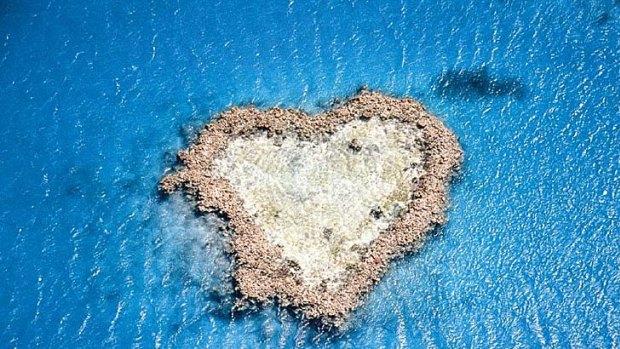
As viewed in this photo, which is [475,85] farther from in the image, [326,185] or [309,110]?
[326,185]

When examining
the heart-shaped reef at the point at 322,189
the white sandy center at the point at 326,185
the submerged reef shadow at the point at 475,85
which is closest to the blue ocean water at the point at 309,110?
the submerged reef shadow at the point at 475,85

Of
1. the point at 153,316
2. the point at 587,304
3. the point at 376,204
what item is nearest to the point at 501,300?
the point at 587,304

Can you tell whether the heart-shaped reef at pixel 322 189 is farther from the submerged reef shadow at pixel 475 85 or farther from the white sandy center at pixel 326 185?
the submerged reef shadow at pixel 475 85

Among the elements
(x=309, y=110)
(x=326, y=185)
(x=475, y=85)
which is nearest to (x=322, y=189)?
(x=326, y=185)

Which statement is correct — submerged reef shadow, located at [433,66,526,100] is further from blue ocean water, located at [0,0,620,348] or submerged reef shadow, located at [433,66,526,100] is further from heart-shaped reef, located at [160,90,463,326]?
heart-shaped reef, located at [160,90,463,326]

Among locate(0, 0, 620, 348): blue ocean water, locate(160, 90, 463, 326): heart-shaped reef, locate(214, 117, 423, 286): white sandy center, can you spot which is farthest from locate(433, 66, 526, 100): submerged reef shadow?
locate(214, 117, 423, 286): white sandy center

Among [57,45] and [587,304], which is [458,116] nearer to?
[587,304]
